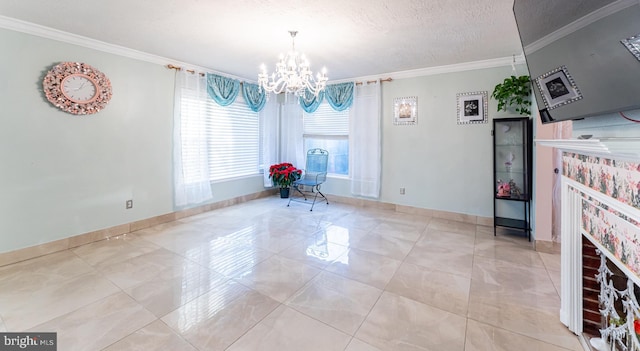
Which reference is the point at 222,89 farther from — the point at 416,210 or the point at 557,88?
the point at 557,88

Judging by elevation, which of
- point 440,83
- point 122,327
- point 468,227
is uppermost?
point 440,83

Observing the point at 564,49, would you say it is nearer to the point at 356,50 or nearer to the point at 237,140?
the point at 356,50

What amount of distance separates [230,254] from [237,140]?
8.51 ft

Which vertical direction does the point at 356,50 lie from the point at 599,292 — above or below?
above

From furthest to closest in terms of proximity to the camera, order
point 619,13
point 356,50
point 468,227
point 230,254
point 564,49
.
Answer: point 468,227 < point 356,50 < point 230,254 < point 564,49 < point 619,13

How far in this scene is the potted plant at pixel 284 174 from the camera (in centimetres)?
498

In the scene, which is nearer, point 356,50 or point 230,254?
point 230,254

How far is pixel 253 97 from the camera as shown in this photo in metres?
4.88

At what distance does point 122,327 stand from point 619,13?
2774 mm

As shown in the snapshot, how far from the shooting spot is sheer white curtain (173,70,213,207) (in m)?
3.79

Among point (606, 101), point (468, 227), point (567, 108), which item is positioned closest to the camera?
point (606, 101)

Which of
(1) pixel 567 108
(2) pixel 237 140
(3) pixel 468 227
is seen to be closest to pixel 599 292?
(1) pixel 567 108

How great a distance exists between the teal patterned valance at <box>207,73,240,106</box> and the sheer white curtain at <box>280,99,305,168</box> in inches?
46.4

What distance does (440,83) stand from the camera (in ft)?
12.8
